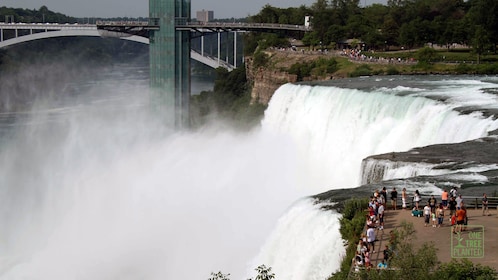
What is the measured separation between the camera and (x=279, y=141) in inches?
1485

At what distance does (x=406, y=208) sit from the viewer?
679 inches

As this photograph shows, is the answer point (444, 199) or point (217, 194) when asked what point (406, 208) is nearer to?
point (444, 199)

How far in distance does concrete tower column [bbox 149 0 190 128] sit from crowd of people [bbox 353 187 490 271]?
4319 cm

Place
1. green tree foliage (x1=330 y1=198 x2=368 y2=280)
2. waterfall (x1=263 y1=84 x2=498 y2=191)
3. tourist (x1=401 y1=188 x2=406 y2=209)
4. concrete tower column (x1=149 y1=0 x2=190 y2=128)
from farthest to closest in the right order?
1. concrete tower column (x1=149 y1=0 x2=190 y2=128)
2. waterfall (x1=263 y1=84 x2=498 y2=191)
3. tourist (x1=401 y1=188 x2=406 y2=209)
4. green tree foliage (x1=330 y1=198 x2=368 y2=280)

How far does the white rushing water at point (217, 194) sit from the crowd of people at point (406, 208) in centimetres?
85

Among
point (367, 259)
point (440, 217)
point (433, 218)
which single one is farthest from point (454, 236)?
point (367, 259)

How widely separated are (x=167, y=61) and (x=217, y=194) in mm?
31811

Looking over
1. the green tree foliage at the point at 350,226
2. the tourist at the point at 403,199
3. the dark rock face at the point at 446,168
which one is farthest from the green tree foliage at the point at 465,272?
the dark rock face at the point at 446,168

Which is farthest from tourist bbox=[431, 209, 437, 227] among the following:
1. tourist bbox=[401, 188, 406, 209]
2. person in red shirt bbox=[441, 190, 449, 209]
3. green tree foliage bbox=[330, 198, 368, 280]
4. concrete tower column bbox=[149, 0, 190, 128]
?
concrete tower column bbox=[149, 0, 190, 128]

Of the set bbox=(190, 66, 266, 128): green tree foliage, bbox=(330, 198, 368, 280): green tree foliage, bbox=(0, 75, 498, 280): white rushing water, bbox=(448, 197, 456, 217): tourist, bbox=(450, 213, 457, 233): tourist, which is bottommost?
bbox=(190, 66, 266, 128): green tree foliage

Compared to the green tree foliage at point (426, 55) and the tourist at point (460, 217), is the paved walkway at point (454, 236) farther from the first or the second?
the green tree foliage at point (426, 55)

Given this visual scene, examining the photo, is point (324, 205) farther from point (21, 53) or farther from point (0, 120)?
point (21, 53)

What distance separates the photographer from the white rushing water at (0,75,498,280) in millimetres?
20125

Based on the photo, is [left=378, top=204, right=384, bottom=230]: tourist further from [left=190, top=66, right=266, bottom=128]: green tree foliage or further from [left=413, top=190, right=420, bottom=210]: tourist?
[left=190, top=66, right=266, bottom=128]: green tree foliage
